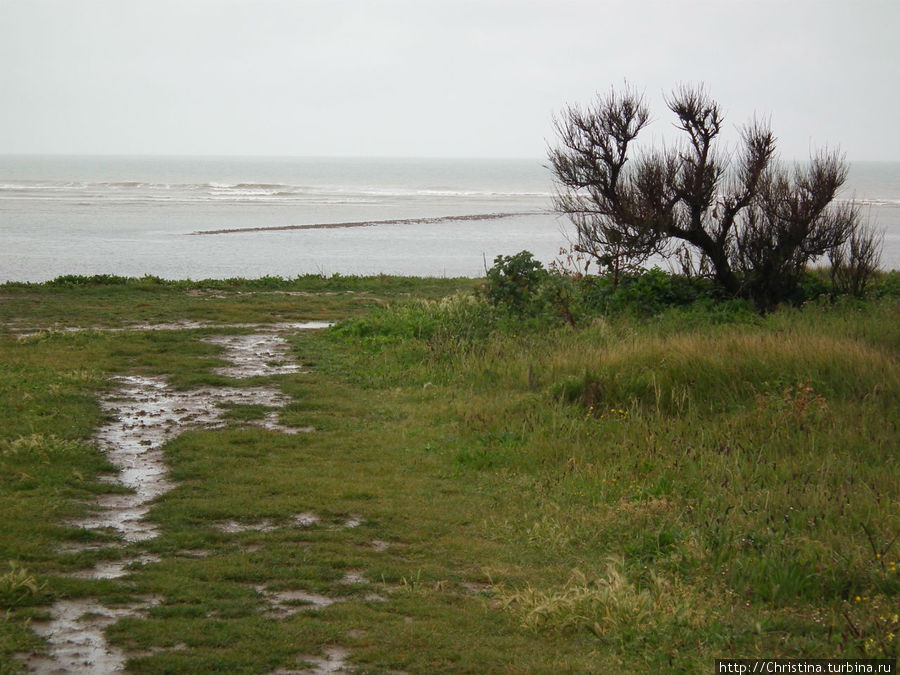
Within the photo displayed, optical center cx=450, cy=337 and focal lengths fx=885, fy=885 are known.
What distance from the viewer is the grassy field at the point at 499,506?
4629 millimetres

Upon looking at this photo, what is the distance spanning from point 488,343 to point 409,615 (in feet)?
27.1

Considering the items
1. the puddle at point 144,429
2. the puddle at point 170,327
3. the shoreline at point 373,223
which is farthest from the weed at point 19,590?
the shoreline at point 373,223

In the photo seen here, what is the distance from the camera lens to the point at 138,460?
7.95 meters

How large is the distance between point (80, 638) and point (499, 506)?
3.35 m

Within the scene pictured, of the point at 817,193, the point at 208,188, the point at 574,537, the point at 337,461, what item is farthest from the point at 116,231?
the point at 208,188

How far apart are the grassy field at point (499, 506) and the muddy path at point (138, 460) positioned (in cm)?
9

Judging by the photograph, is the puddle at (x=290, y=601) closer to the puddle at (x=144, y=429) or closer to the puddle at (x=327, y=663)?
the puddle at (x=327, y=663)

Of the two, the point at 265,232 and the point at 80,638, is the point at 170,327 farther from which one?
the point at 265,232

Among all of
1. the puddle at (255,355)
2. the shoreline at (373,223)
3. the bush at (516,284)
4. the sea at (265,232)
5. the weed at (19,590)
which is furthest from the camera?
the shoreline at (373,223)

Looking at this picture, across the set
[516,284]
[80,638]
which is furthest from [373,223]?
[80,638]

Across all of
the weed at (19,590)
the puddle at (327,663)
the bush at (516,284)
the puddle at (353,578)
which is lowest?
the puddle at (353,578)

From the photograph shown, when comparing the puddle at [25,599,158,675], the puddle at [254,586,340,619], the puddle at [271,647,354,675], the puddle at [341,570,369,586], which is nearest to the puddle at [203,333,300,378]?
the puddle at [341,570,369,586]

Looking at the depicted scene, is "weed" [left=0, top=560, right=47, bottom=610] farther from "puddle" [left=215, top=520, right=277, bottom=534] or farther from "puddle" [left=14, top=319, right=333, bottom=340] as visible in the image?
"puddle" [left=14, top=319, right=333, bottom=340]

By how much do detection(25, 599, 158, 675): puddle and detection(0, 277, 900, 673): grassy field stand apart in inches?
2.7
